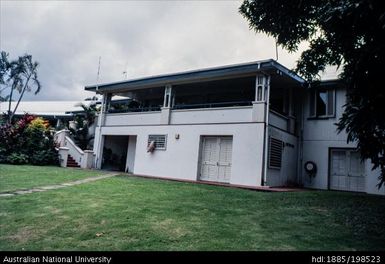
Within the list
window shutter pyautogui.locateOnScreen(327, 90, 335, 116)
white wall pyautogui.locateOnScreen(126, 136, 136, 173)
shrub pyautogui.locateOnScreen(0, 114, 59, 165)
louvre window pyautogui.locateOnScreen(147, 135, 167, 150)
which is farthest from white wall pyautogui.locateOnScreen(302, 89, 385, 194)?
shrub pyautogui.locateOnScreen(0, 114, 59, 165)

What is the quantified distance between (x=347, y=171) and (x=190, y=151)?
805 centimetres

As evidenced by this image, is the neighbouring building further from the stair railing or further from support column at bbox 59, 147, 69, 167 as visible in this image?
support column at bbox 59, 147, 69, 167

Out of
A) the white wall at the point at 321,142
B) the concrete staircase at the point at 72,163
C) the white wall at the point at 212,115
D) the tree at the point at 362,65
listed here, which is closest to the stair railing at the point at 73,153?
the concrete staircase at the point at 72,163

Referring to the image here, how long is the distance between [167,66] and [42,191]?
31.4 meters

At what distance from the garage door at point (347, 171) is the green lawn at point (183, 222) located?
6.09m

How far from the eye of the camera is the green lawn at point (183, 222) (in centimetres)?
559

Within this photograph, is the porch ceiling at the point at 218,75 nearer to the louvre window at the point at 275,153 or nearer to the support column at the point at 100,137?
the support column at the point at 100,137

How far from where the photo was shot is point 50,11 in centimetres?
1384

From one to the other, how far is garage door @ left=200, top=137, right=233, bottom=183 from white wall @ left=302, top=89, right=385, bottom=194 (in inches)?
190

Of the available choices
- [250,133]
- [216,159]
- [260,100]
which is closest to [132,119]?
[216,159]

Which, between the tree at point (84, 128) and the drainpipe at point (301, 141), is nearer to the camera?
the drainpipe at point (301, 141)

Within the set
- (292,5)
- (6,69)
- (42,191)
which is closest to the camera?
(292,5)

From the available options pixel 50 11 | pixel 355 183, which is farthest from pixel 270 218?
pixel 50 11

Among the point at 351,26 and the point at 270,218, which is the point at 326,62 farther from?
the point at 270,218
